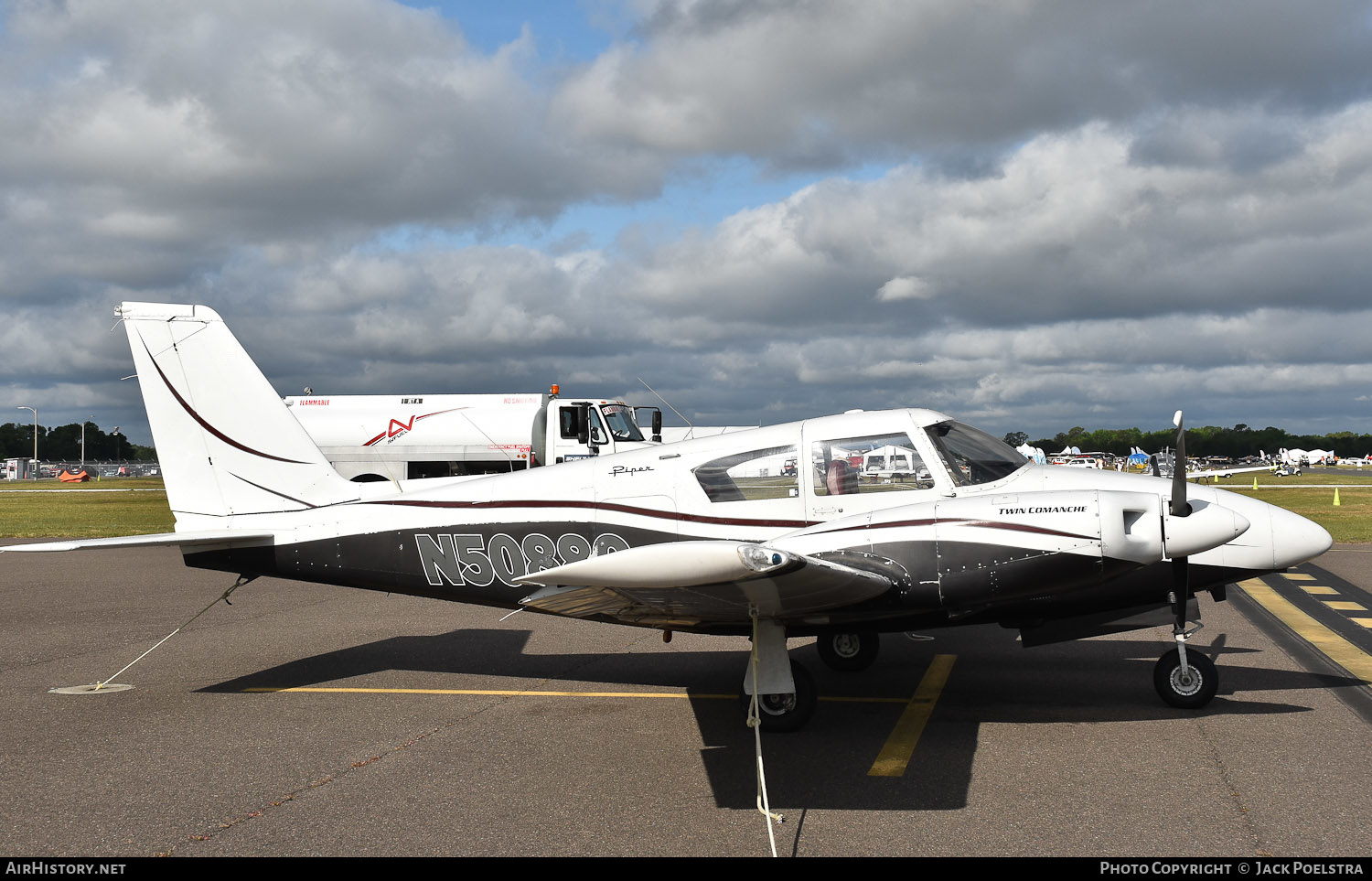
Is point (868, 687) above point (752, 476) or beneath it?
beneath

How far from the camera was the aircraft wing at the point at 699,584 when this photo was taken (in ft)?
15.4

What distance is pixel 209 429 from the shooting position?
8477 millimetres

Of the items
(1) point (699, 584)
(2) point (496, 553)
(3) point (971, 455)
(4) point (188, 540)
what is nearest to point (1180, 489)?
(3) point (971, 455)

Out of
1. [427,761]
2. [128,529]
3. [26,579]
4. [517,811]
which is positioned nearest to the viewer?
[517,811]

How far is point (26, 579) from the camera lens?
51.0ft

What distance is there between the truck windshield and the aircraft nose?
59.2ft

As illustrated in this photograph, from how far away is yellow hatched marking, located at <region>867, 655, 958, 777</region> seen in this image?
19.2 feet

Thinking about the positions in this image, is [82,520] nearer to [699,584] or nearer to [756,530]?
[756,530]

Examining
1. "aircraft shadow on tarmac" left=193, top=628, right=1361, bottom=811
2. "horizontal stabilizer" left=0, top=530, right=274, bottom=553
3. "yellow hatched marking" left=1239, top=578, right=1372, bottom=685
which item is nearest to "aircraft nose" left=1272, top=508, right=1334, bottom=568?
"aircraft shadow on tarmac" left=193, top=628, right=1361, bottom=811

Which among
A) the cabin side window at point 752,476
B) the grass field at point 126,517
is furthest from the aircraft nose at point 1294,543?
the grass field at point 126,517

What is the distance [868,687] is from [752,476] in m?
2.24

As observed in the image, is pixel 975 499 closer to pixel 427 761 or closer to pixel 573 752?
pixel 573 752

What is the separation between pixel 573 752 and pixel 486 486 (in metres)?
2.74

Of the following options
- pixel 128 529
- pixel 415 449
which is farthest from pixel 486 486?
pixel 128 529
